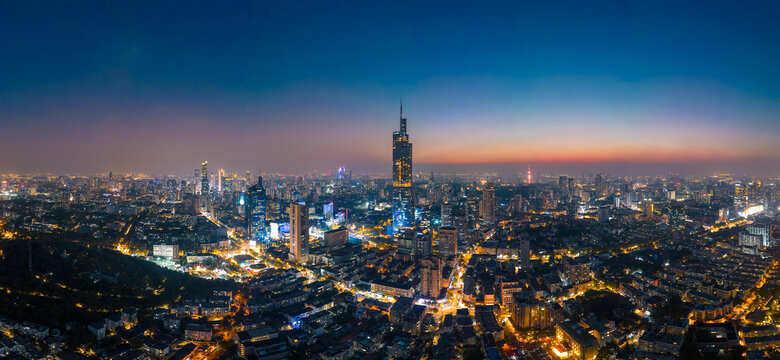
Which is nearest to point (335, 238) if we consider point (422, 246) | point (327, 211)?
point (422, 246)

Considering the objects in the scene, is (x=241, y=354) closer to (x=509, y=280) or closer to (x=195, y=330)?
(x=195, y=330)

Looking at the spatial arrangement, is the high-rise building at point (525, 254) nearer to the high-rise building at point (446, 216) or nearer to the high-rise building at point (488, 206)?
the high-rise building at point (446, 216)

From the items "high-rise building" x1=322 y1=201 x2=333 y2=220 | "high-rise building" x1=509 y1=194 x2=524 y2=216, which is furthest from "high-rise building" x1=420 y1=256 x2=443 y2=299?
"high-rise building" x1=509 y1=194 x2=524 y2=216

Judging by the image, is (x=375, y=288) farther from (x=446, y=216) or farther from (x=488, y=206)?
(x=488, y=206)

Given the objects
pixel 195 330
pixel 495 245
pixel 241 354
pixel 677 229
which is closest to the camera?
pixel 241 354

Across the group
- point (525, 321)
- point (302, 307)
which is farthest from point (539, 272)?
point (302, 307)

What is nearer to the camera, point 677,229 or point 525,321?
point 525,321

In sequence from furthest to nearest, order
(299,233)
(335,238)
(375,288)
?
(335,238) → (299,233) → (375,288)

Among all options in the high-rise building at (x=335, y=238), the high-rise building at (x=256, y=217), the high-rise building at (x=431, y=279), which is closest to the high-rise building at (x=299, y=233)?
the high-rise building at (x=335, y=238)
